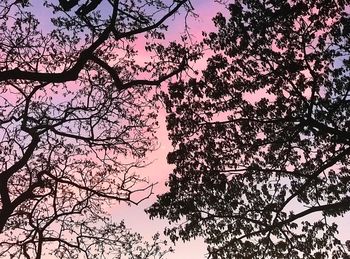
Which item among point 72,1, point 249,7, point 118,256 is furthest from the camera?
point 118,256

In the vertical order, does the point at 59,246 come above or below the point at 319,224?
above

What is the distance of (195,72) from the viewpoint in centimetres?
1216

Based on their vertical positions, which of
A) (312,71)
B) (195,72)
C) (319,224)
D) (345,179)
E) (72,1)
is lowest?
(319,224)

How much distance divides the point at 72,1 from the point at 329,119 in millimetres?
6393

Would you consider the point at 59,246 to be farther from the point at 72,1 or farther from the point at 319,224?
the point at 72,1

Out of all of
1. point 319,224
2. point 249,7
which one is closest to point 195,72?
point 249,7

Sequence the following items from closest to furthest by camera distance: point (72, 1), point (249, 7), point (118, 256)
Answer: point (72, 1) < point (249, 7) < point (118, 256)

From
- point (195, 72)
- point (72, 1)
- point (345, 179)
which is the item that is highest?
point (195, 72)

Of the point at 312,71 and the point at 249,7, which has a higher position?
the point at 249,7

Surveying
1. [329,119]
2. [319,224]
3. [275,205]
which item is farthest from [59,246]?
[329,119]

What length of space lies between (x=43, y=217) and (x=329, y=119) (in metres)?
8.77

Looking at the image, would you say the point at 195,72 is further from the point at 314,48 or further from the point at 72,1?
the point at 72,1

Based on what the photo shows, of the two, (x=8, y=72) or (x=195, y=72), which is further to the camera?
(x=195, y=72)

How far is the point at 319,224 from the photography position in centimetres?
1253
